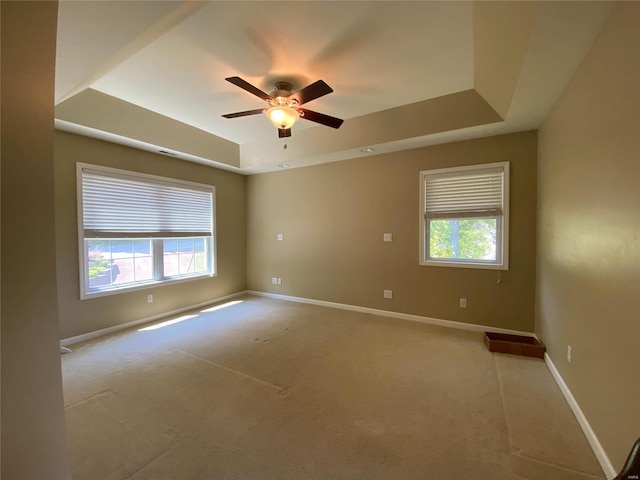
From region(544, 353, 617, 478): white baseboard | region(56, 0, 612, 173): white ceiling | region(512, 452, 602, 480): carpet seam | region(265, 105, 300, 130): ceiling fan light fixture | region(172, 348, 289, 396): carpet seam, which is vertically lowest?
region(512, 452, 602, 480): carpet seam

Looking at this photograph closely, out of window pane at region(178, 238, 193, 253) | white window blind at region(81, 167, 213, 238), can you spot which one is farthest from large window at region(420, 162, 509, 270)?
window pane at region(178, 238, 193, 253)

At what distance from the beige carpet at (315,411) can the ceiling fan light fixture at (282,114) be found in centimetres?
235

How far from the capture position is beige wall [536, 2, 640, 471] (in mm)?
1271

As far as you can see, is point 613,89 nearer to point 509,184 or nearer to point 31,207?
point 509,184

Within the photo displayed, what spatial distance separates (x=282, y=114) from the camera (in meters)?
2.51

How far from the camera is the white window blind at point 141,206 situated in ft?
10.9

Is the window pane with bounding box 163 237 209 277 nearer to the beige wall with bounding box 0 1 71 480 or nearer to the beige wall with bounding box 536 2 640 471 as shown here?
the beige wall with bounding box 0 1 71 480

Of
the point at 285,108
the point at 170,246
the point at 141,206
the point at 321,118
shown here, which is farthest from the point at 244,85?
Answer: the point at 170,246

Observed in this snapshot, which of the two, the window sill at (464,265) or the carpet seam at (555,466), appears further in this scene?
the window sill at (464,265)

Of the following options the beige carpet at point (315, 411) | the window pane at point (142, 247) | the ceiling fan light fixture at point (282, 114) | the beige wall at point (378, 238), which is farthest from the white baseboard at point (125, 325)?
the ceiling fan light fixture at point (282, 114)

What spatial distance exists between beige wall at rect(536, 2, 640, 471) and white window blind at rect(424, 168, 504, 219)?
3.03ft

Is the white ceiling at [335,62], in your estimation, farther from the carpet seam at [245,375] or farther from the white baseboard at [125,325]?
the carpet seam at [245,375]

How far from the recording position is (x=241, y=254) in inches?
214

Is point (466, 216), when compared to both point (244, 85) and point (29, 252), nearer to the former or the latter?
point (244, 85)
